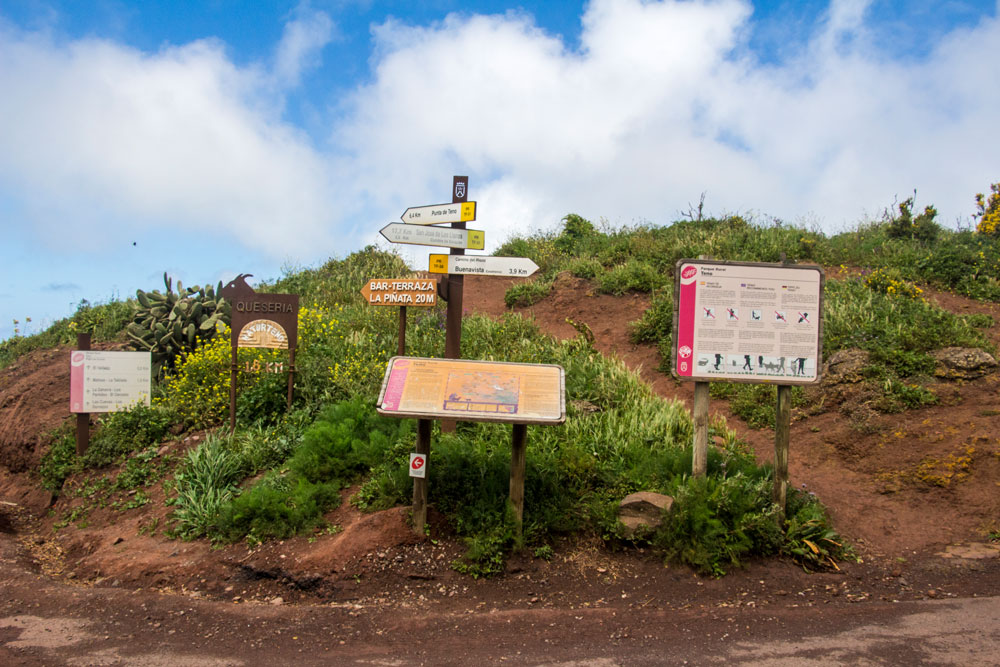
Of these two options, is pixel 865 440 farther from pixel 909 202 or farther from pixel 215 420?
pixel 909 202

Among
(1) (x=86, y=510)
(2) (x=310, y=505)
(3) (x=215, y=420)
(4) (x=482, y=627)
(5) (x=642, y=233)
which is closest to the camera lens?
(4) (x=482, y=627)

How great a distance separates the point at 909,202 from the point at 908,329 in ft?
27.4

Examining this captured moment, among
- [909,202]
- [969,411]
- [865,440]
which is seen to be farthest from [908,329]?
[909,202]

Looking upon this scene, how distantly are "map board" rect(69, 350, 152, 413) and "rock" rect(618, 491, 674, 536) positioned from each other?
6.82 metres

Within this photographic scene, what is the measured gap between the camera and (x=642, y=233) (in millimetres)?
18594

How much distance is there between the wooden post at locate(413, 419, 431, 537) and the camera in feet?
20.3

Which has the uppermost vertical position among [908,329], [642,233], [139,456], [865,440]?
[642,233]

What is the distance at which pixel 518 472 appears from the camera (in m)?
6.14

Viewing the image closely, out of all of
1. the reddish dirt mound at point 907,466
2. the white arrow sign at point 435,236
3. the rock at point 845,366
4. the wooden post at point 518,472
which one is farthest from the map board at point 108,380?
the rock at point 845,366

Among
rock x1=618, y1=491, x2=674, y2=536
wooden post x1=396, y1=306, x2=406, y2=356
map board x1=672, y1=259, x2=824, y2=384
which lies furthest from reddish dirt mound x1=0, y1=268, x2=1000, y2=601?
wooden post x1=396, y1=306, x2=406, y2=356

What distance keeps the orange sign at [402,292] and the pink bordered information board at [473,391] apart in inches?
69.3

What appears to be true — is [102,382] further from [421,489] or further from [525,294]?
[525,294]

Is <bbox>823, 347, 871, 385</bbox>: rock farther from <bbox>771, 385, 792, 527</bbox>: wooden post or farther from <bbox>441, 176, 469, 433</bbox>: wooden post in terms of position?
<bbox>441, 176, 469, 433</bbox>: wooden post

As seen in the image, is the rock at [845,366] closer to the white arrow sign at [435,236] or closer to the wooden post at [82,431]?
the white arrow sign at [435,236]
